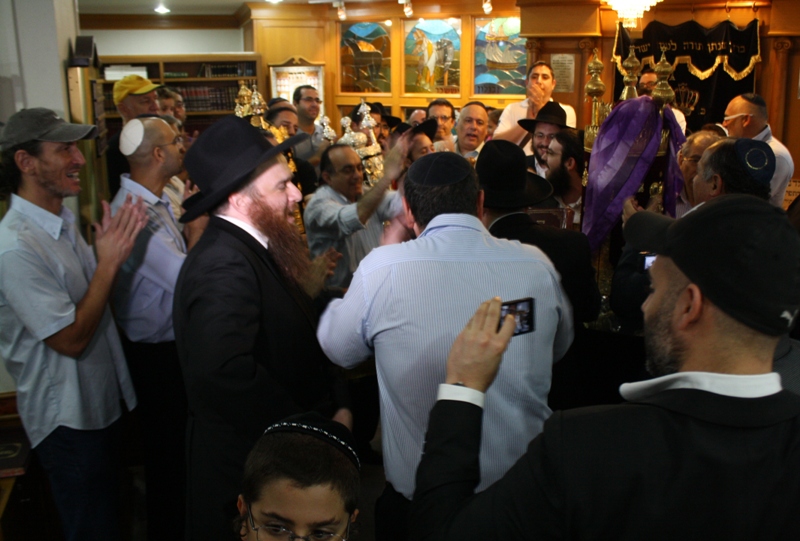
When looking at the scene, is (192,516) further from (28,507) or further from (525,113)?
(525,113)

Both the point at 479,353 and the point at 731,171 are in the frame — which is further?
the point at 731,171

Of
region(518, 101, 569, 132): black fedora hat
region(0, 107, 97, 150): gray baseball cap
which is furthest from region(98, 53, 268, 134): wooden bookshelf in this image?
region(0, 107, 97, 150): gray baseball cap

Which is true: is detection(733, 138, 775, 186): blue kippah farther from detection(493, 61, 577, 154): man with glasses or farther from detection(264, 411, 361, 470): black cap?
detection(493, 61, 577, 154): man with glasses

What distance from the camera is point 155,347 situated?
2625 millimetres

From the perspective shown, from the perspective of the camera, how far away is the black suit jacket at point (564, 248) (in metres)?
2.33

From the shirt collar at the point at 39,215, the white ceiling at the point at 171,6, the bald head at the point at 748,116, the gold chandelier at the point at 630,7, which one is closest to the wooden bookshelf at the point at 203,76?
the white ceiling at the point at 171,6

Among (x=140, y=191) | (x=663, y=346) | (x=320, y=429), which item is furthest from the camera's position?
(x=140, y=191)

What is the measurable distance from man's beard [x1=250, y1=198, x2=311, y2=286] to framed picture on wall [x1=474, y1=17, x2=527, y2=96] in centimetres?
873

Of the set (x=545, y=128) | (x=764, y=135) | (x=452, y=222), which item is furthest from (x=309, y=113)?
(x=452, y=222)

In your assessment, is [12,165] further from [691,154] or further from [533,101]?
[533,101]

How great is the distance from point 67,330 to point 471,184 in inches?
52.1

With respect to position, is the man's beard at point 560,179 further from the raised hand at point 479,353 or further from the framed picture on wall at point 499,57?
the framed picture on wall at point 499,57

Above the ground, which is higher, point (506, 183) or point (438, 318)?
point (506, 183)

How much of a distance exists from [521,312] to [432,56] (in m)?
9.70
